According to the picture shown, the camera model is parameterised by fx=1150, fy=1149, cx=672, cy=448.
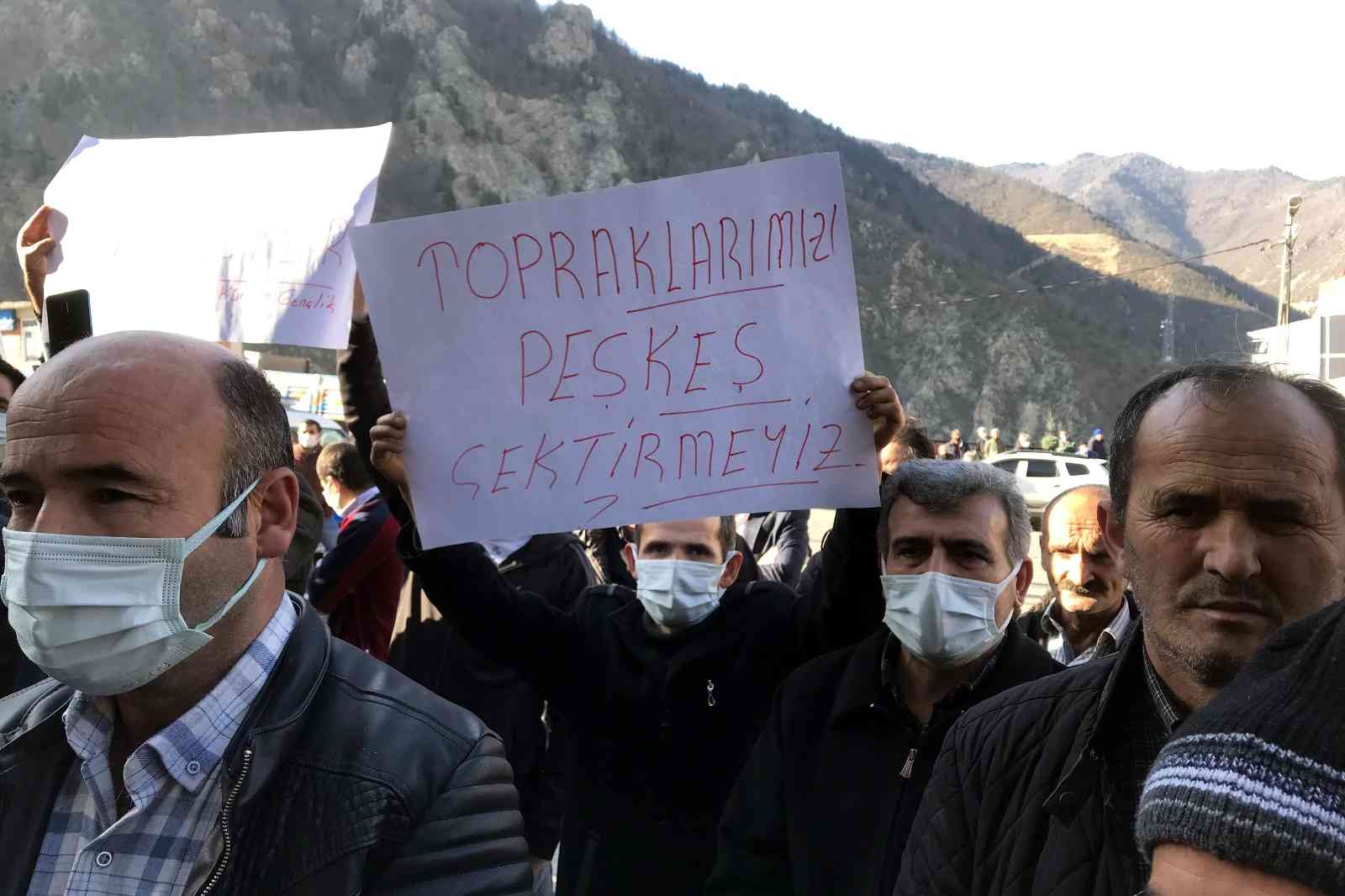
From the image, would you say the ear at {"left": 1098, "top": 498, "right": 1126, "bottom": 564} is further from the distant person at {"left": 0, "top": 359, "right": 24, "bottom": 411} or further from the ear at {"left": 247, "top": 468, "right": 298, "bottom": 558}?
the distant person at {"left": 0, "top": 359, "right": 24, "bottom": 411}

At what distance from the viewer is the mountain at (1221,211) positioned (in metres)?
121

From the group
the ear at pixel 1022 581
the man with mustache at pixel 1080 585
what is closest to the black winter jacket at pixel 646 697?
the ear at pixel 1022 581

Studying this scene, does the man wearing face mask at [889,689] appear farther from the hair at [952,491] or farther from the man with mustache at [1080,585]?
the man with mustache at [1080,585]

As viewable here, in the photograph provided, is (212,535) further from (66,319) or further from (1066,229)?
(1066,229)

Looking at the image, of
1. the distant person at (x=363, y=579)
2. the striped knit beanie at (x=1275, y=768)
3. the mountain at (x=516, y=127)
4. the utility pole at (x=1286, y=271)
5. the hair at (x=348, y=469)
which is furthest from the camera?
the mountain at (x=516, y=127)

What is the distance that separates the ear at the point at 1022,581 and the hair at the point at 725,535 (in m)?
0.89

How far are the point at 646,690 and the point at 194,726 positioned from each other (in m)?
1.48

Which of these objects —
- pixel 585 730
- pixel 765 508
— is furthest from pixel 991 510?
pixel 585 730

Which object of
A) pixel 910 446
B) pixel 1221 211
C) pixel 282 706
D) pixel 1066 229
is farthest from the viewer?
pixel 1221 211

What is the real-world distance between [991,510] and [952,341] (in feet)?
239

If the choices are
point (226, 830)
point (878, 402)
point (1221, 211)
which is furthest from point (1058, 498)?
point (1221, 211)

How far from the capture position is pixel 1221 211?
163 metres

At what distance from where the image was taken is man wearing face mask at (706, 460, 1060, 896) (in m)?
2.30

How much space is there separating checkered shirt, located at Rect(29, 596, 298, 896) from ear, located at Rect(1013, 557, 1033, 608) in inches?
73.4
